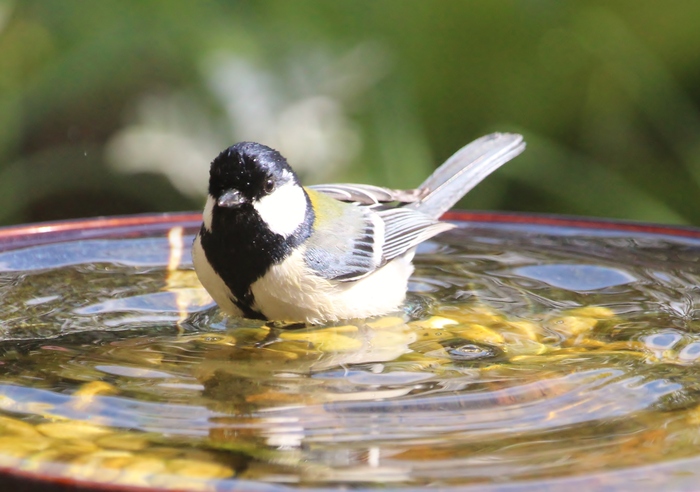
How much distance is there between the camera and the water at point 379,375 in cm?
121

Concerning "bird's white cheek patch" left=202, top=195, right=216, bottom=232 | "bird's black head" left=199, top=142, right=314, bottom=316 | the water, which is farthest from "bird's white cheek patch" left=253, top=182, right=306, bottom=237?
the water

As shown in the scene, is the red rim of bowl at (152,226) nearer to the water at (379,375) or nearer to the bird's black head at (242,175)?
the water at (379,375)

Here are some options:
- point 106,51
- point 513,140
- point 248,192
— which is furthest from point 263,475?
point 106,51

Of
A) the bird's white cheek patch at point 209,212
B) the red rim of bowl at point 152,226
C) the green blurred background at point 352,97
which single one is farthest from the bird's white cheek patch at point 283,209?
the green blurred background at point 352,97

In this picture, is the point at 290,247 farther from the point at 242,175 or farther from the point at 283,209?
the point at 242,175

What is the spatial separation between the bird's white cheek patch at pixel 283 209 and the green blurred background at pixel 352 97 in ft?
7.42

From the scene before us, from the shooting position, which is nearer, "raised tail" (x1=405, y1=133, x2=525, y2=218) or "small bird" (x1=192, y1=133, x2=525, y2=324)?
"small bird" (x1=192, y1=133, x2=525, y2=324)

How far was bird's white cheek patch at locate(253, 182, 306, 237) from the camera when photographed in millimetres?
2312

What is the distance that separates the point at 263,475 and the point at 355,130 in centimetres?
387

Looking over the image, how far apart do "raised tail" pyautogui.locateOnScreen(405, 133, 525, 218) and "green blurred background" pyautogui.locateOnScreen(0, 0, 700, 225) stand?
164 centimetres

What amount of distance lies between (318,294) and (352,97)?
111 inches

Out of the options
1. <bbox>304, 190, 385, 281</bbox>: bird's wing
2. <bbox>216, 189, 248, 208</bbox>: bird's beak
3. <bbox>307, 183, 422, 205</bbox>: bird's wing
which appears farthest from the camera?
<bbox>307, 183, 422, 205</bbox>: bird's wing

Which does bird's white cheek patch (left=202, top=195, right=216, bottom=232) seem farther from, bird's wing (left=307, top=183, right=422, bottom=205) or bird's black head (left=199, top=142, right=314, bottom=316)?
bird's wing (left=307, top=183, right=422, bottom=205)

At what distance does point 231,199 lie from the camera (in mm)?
2203
